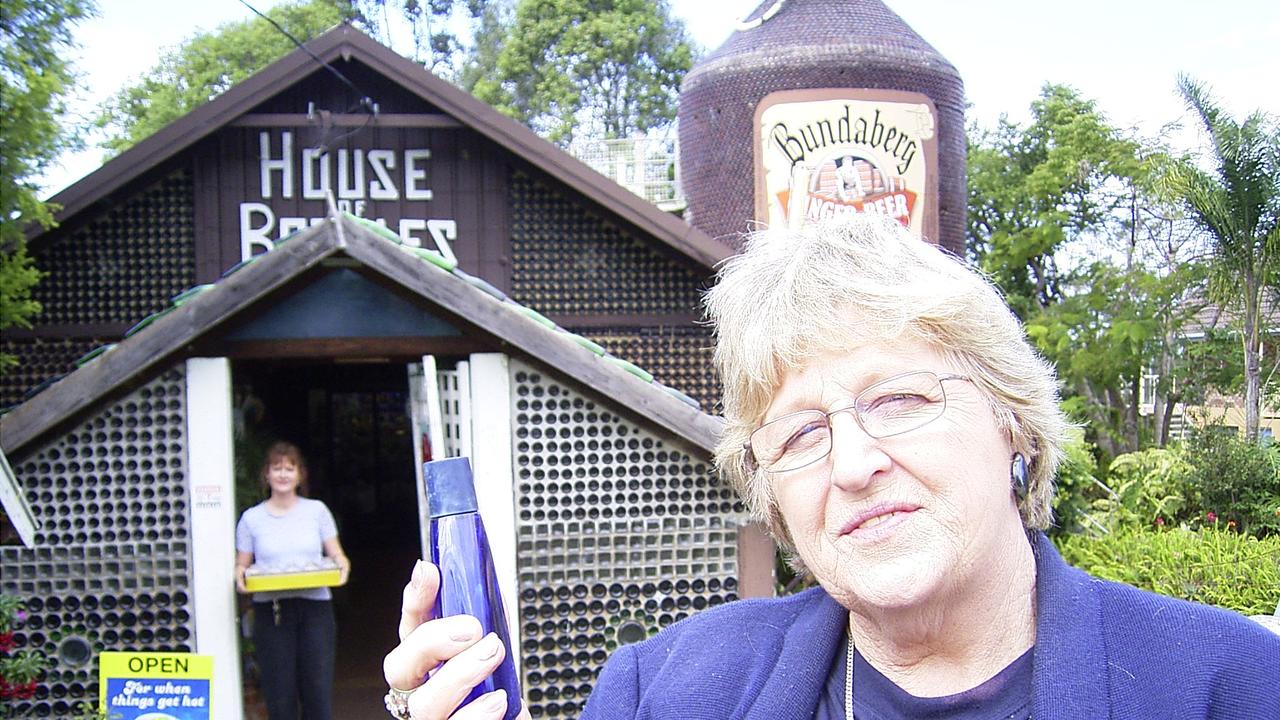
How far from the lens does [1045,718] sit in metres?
1.44

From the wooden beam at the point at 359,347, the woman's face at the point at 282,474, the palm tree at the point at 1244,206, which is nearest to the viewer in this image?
the woman's face at the point at 282,474

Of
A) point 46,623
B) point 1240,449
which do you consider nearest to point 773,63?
point 1240,449

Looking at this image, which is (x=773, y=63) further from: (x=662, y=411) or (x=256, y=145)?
(x=662, y=411)

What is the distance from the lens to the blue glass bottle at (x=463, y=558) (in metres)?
1.44

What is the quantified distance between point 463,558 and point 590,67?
32395 mm

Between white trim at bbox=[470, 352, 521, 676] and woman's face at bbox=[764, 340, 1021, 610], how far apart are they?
4704 millimetres

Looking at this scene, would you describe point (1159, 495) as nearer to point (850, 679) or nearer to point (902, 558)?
point (850, 679)

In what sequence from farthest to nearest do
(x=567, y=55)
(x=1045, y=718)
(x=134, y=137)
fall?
1. (x=567, y=55)
2. (x=134, y=137)
3. (x=1045, y=718)

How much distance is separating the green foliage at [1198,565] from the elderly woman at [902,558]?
702 centimetres

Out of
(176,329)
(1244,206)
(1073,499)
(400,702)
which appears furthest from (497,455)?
(1244,206)

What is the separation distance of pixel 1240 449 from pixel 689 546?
6930mm

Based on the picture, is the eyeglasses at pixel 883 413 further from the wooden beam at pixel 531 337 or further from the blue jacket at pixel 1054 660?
the wooden beam at pixel 531 337

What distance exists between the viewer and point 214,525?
19.8ft

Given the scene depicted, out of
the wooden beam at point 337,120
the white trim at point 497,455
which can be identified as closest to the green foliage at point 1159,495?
the white trim at point 497,455
